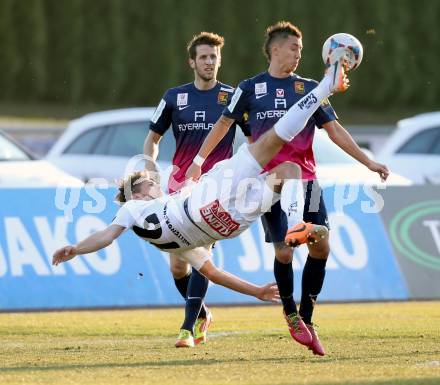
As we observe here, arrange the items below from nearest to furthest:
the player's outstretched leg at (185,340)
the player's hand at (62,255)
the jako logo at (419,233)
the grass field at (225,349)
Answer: the grass field at (225,349)
the player's hand at (62,255)
the player's outstretched leg at (185,340)
the jako logo at (419,233)

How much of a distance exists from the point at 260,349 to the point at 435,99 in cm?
3507

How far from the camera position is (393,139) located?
70.1ft

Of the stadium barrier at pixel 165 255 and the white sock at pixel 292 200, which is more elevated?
the white sock at pixel 292 200

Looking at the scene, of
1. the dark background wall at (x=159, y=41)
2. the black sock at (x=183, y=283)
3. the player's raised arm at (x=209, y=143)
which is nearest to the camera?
the player's raised arm at (x=209, y=143)

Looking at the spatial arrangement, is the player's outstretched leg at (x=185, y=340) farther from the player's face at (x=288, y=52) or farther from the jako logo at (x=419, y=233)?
the jako logo at (x=419, y=233)

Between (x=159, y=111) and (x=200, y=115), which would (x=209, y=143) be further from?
(x=159, y=111)

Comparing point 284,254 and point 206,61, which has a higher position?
point 206,61

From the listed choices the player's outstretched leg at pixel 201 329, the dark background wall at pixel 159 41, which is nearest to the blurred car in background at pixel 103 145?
the player's outstretched leg at pixel 201 329

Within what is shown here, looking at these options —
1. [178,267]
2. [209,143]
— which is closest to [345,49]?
[209,143]

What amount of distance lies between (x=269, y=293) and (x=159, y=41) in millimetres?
34177

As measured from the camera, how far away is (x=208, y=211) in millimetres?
10203

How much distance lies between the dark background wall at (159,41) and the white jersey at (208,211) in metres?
32.4

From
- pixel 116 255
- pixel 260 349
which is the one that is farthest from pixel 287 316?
pixel 116 255

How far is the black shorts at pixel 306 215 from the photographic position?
10.6 meters
